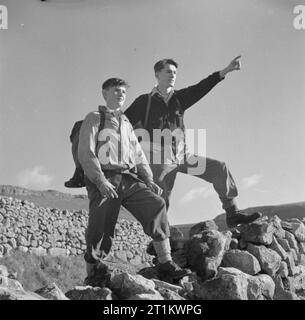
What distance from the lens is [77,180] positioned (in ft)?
15.5

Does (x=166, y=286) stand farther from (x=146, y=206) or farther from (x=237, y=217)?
(x=237, y=217)

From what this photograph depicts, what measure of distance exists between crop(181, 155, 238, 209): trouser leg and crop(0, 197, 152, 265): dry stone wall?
3943 millimetres

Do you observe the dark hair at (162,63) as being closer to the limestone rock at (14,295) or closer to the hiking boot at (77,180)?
the hiking boot at (77,180)

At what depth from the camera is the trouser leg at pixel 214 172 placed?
534 cm

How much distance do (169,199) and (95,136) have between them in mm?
1126

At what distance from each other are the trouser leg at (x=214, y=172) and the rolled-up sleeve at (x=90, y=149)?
3.90 ft

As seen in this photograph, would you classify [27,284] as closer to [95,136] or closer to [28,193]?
[28,193]

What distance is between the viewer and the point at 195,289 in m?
4.38

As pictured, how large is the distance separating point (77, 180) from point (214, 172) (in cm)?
154

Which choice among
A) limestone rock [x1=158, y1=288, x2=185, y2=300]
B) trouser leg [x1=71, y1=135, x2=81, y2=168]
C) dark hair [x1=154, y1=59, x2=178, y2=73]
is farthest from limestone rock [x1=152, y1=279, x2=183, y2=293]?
dark hair [x1=154, y1=59, x2=178, y2=73]

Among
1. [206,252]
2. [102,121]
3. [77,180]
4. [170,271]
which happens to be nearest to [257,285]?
[206,252]

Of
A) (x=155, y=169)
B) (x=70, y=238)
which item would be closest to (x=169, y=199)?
(x=155, y=169)
